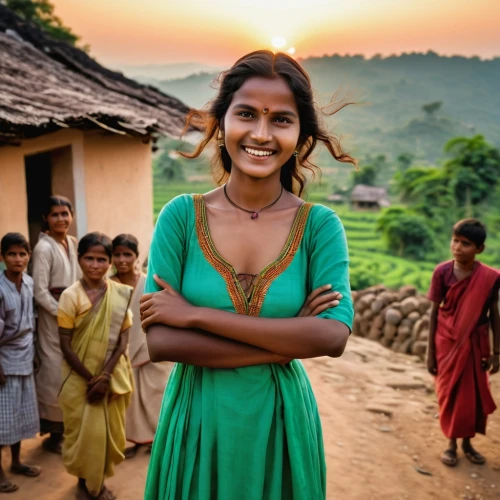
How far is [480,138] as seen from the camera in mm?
29250

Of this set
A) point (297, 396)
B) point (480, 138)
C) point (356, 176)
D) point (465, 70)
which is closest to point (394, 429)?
point (297, 396)

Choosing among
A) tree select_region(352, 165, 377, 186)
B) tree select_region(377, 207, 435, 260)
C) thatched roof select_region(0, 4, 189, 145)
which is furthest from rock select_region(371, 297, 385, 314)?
tree select_region(352, 165, 377, 186)

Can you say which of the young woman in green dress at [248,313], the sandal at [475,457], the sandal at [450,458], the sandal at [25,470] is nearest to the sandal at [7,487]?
the sandal at [25,470]

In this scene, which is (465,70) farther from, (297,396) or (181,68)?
(297,396)

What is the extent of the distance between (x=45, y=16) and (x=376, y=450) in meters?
18.8

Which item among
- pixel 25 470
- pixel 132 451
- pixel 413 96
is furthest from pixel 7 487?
pixel 413 96

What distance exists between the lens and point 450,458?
14.5 ft

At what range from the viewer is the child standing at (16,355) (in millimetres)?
3473

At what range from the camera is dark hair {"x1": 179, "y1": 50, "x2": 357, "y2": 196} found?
174 centimetres

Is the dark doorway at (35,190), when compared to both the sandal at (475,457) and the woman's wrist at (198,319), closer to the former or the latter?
the sandal at (475,457)

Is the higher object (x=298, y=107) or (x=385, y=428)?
(x=298, y=107)

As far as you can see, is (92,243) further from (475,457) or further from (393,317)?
(393,317)

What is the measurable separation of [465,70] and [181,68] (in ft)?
203

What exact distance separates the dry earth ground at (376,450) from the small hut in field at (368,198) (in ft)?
127
